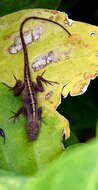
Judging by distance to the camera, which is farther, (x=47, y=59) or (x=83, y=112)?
(x=83, y=112)

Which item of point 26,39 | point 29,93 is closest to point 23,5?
point 26,39

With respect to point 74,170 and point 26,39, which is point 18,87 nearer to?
point 26,39

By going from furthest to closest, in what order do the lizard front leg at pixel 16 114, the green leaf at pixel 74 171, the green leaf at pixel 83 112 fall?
the green leaf at pixel 83 112 → the lizard front leg at pixel 16 114 → the green leaf at pixel 74 171

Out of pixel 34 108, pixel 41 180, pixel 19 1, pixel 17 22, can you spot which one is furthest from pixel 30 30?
pixel 41 180

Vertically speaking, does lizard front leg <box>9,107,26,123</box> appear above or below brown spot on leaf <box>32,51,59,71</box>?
below

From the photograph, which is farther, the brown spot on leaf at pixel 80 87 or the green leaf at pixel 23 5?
the green leaf at pixel 23 5

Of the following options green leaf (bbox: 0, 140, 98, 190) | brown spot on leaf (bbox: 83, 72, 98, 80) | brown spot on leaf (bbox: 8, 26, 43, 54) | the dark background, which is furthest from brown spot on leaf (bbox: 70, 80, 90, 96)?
green leaf (bbox: 0, 140, 98, 190)

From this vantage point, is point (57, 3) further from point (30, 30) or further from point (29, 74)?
point (29, 74)

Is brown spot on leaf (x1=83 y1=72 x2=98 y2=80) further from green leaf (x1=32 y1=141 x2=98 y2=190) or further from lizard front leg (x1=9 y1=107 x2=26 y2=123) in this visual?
green leaf (x1=32 y1=141 x2=98 y2=190)

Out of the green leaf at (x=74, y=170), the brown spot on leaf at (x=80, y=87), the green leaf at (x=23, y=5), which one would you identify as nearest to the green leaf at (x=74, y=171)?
the green leaf at (x=74, y=170)

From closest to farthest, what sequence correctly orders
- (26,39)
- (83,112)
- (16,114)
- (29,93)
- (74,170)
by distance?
1. (74,170)
2. (16,114)
3. (26,39)
4. (29,93)
5. (83,112)

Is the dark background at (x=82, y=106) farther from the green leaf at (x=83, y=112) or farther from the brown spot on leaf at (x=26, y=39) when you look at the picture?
the brown spot on leaf at (x=26, y=39)
